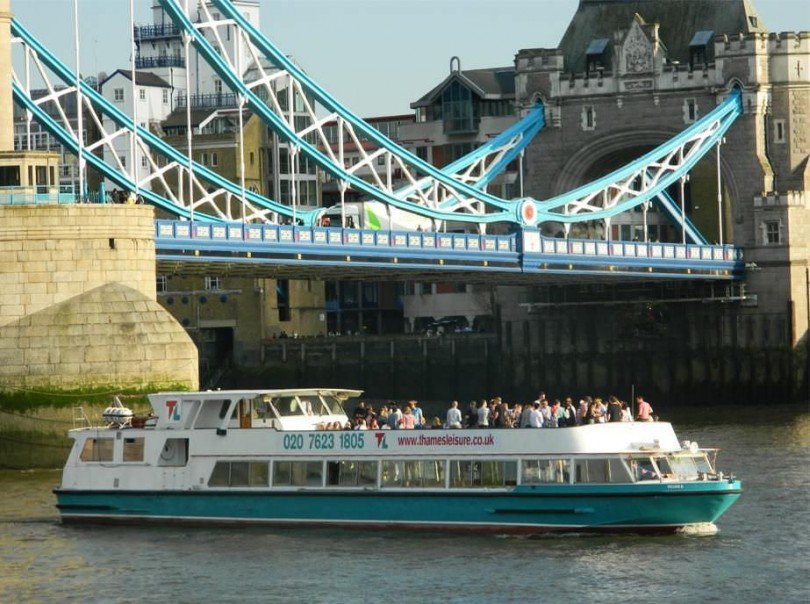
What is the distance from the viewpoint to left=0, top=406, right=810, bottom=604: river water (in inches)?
1442

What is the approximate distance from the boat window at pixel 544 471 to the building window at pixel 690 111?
47892 mm

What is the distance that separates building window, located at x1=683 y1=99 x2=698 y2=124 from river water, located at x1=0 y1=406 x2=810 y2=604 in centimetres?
4299

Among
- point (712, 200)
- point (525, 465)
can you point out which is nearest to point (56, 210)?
point (525, 465)

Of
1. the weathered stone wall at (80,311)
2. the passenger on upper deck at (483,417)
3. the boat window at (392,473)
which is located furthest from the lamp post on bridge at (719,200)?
the boat window at (392,473)

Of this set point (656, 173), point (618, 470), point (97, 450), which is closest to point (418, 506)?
point (618, 470)

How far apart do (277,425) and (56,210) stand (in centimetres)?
1331

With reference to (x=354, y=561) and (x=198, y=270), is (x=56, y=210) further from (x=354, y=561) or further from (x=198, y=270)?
(x=354, y=561)

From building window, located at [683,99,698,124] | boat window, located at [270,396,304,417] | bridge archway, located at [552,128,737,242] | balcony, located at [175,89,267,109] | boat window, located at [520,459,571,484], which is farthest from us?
balcony, located at [175,89,267,109]

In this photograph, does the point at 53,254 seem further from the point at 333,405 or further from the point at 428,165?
the point at 428,165

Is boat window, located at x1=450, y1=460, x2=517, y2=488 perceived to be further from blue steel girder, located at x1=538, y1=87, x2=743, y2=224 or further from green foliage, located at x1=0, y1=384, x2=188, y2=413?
blue steel girder, located at x1=538, y1=87, x2=743, y2=224

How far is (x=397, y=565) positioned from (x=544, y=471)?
141 inches

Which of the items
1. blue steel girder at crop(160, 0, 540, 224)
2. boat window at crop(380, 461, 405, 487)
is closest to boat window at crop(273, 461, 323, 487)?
boat window at crop(380, 461, 405, 487)

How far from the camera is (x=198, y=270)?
217 ft

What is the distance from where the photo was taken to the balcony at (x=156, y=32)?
113 metres
